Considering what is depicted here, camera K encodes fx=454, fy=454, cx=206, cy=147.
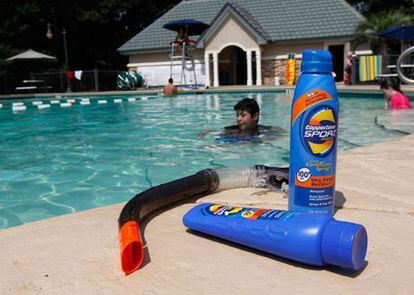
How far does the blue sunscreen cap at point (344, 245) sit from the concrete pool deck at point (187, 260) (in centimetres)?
6

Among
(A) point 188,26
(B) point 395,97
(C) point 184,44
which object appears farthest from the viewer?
(A) point 188,26

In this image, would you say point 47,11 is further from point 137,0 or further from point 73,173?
point 73,173

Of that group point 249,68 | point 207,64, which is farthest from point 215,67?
point 249,68

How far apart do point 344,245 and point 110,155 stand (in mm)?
5007

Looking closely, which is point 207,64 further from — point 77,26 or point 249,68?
point 77,26

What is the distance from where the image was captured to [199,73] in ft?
84.4

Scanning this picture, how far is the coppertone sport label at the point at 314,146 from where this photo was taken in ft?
6.35

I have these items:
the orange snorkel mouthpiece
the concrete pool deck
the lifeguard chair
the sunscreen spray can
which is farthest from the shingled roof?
the orange snorkel mouthpiece

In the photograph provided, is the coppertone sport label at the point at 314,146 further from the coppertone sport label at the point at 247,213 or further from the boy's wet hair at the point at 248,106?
the boy's wet hair at the point at 248,106

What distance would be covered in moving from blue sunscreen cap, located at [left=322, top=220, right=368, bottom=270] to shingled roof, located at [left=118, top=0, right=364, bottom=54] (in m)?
22.5

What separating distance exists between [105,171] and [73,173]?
35cm

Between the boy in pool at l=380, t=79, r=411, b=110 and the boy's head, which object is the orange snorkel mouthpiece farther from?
the boy in pool at l=380, t=79, r=411, b=110

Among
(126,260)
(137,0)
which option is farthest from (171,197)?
(137,0)

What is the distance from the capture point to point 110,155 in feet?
20.4
